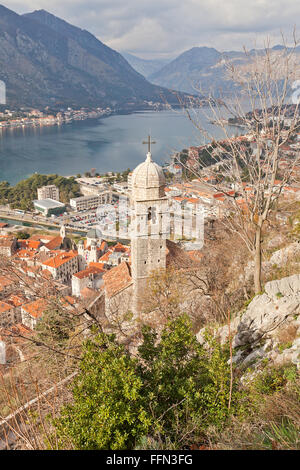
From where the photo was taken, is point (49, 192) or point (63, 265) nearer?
point (63, 265)

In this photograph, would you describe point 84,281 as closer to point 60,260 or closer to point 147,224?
point 60,260

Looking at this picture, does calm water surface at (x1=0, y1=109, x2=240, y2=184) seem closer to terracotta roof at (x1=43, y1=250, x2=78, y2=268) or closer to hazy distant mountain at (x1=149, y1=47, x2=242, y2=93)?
terracotta roof at (x1=43, y1=250, x2=78, y2=268)

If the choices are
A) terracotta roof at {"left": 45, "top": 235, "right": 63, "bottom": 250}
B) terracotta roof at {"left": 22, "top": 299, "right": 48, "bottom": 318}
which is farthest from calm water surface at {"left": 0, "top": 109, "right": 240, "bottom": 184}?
terracotta roof at {"left": 22, "top": 299, "right": 48, "bottom": 318}

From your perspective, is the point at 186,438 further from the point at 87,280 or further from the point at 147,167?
the point at 87,280

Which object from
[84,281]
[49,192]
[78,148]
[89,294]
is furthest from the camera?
[78,148]

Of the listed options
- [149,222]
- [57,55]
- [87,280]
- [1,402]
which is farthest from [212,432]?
[57,55]

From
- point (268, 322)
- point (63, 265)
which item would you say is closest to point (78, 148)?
point (63, 265)

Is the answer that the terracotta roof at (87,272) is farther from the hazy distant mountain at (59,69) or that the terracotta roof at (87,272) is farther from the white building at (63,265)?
the hazy distant mountain at (59,69)
